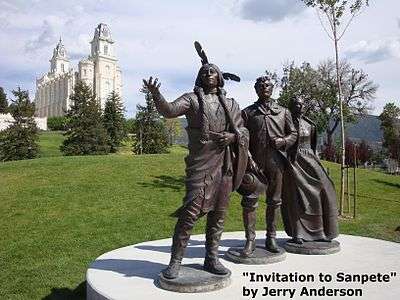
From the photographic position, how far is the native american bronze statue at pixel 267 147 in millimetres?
6676

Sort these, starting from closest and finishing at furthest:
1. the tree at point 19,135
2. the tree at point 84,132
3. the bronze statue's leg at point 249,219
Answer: the bronze statue's leg at point 249,219
the tree at point 19,135
the tree at point 84,132

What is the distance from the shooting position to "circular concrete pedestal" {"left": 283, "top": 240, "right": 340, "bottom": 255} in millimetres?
7109

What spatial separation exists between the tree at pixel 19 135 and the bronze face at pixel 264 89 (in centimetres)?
2740

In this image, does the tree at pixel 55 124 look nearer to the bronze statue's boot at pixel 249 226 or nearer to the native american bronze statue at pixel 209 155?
the bronze statue's boot at pixel 249 226

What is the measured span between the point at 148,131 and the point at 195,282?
33401 mm

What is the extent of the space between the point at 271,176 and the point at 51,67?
121969 millimetres

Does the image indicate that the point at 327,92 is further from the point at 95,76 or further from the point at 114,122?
the point at 95,76

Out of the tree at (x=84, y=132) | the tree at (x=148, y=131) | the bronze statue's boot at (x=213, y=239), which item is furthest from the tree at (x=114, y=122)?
the bronze statue's boot at (x=213, y=239)

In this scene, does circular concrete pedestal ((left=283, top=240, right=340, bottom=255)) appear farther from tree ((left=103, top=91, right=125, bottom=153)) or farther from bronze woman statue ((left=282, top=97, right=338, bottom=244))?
tree ((left=103, top=91, right=125, bottom=153))

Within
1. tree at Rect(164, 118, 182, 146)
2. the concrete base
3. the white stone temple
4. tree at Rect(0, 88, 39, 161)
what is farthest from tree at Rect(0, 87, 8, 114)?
the concrete base

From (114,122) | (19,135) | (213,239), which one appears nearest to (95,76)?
(114,122)

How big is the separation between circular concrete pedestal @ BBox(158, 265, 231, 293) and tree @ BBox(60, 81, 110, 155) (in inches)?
1149

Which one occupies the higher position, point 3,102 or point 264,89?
point 3,102

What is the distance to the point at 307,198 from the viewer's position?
7551 millimetres
